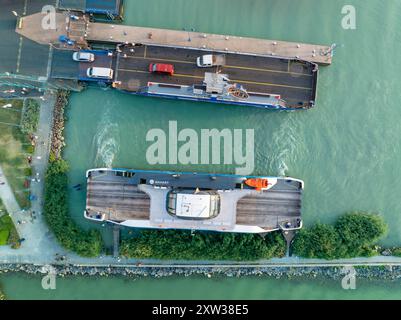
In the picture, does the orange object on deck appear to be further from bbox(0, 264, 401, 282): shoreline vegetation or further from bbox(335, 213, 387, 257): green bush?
bbox(335, 213, 387, 257): green bush

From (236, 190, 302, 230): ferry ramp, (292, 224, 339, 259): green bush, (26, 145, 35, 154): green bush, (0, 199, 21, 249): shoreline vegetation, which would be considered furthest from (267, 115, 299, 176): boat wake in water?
(0, 199, 21, 249): shoreline vegetation

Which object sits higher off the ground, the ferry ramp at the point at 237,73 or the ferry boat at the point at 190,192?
the ferry ramp at the point at 237,73

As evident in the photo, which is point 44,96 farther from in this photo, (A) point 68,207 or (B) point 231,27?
(B) point 231,27

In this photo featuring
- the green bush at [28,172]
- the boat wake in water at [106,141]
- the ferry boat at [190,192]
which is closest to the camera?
the ferry boat at [190,192]

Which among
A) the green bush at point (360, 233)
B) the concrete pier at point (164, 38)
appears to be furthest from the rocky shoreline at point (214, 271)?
the concrete pier at point (164, 38)

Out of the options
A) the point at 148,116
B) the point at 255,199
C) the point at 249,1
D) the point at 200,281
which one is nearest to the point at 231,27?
the point at 249,1

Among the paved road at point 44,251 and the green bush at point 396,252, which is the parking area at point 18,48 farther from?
the green bush at point 396,252

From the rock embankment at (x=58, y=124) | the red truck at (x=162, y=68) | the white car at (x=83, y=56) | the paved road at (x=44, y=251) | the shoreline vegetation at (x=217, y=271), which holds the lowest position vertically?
the shoreline vegetation at (x=217, y=271)
